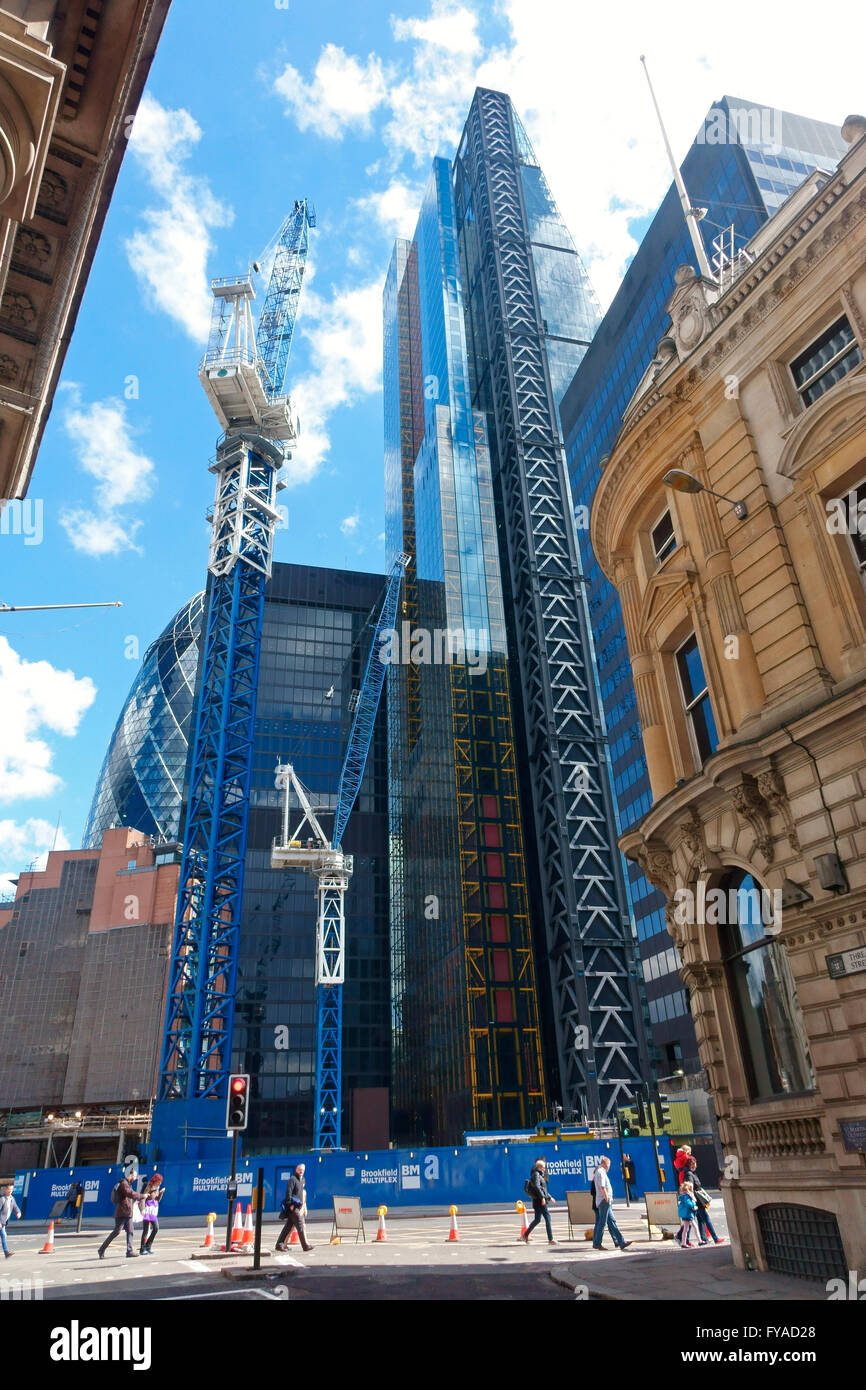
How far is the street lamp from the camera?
14.7 m

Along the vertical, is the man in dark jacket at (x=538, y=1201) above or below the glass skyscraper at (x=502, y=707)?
below

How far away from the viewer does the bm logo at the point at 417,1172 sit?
3078 centimetres

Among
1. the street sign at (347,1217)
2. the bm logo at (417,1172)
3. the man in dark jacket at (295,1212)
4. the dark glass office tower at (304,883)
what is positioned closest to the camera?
the man in dark jacket at (295,1212)

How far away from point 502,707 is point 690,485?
6946 cm

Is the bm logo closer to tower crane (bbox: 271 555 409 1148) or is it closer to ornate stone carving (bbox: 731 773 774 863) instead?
ornate stone carving (bbox: 731 773 774 863)

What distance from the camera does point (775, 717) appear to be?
537 inches

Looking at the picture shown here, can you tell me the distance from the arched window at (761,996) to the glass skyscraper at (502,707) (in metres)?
55.3

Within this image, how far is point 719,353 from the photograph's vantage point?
16.8 m

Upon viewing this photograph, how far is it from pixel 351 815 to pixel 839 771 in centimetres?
Answer: 8616

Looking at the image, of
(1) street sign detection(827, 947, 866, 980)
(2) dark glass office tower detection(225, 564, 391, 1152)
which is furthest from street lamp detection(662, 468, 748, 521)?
(2) dark glass office tower detection(225, 564, 391, 1152)

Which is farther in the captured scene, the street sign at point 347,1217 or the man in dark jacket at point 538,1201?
the street sign at point 347,1217

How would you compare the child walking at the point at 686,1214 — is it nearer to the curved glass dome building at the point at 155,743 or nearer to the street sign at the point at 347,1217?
the street sign at the point at 347,1217

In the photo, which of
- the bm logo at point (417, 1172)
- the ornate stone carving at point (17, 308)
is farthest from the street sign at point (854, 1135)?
the bm logo at point (417, 1172)

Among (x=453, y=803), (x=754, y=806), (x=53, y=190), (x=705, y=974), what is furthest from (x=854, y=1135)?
(x=453, y=803)
